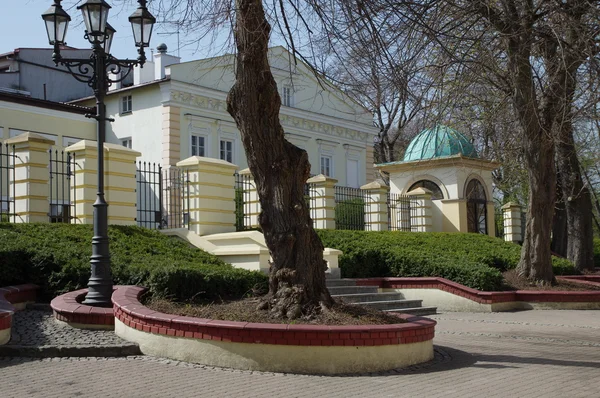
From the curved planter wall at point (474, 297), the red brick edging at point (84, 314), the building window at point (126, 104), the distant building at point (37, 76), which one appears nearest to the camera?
the red brick edging at point (84, 314)

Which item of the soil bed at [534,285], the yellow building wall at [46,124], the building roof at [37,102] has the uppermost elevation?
the building roof at [37,102]

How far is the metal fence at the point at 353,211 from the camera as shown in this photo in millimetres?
26422

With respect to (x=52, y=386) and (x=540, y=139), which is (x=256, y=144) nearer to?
(x=52, y=386)

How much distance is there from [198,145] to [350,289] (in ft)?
75.6

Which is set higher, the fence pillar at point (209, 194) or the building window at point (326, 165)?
the building window at point (326, 165)

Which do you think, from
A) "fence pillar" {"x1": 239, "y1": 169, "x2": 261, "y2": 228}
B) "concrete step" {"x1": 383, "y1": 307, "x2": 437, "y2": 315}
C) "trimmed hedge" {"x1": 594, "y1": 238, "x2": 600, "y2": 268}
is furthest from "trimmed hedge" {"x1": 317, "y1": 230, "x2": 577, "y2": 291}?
"trimmed hedge" {"x1": 594, "y1": 238, "x2": 600, "y2": 268}

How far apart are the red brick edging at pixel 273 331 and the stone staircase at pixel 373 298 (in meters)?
6.14

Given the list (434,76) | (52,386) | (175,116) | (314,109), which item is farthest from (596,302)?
(314,109)

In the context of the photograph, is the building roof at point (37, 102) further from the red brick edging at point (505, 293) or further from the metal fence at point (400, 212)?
the red brick edging at point (505, 293)

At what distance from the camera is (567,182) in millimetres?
25750

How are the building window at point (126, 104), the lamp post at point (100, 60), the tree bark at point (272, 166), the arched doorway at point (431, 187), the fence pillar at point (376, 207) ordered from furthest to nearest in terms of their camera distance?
the building window at point (126, 104) → the arched doorway at point (431, 187) → the fence pillar at point (376, 207) → the lamp post at point (100, 60) → the tree bark at point (272, 166)

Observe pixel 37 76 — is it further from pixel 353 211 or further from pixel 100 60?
pixel 100 60

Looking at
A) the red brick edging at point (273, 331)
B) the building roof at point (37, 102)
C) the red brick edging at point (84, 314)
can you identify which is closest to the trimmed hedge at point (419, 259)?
the red brick edging at point (84, 314)

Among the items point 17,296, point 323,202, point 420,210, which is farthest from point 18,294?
point 420,210
